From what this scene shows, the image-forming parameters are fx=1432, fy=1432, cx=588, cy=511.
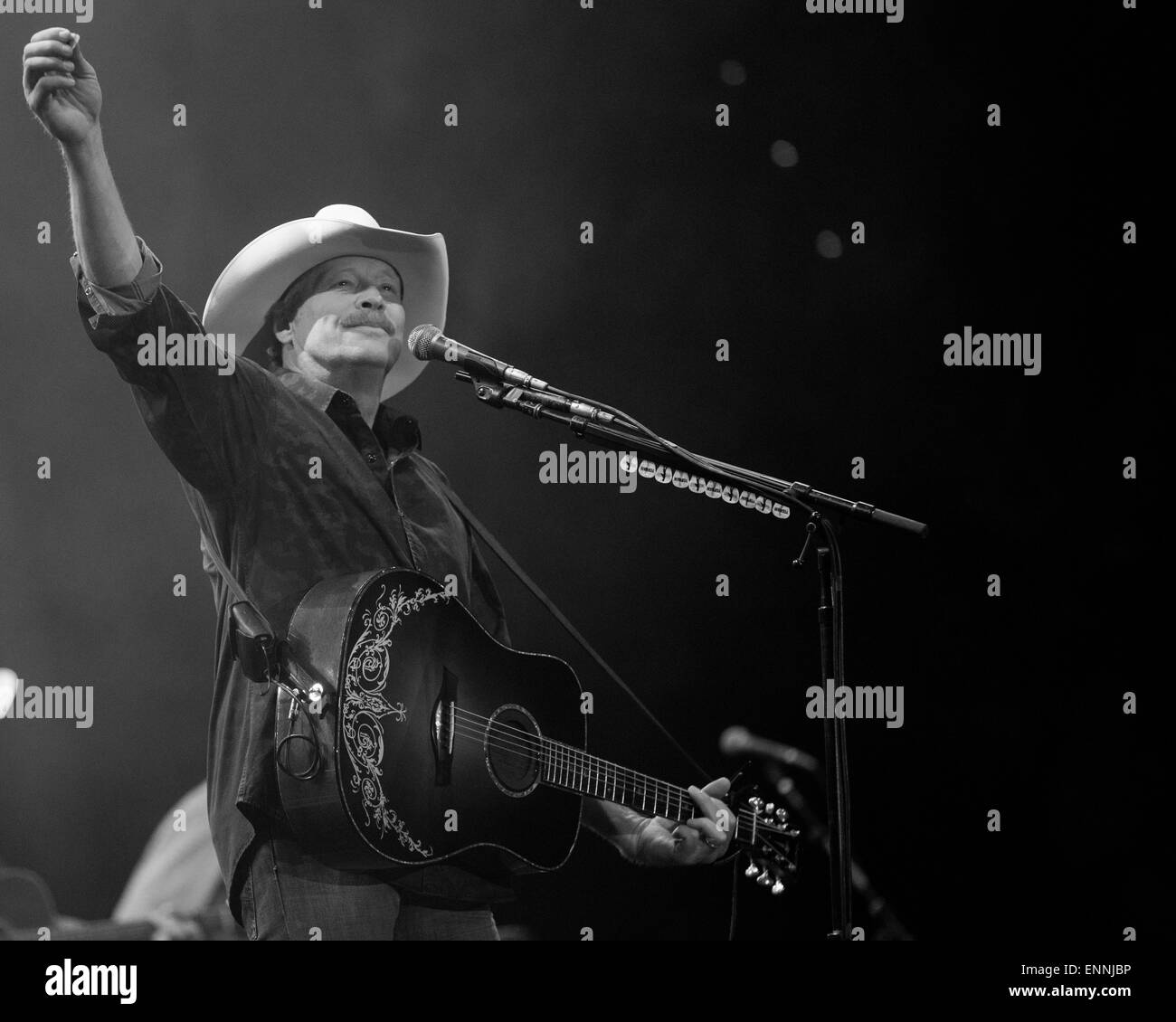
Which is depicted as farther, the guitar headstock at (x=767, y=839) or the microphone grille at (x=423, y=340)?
the guitar headstock at (x=767, y=839)

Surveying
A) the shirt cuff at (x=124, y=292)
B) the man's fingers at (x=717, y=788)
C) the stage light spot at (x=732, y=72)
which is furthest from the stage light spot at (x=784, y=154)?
the shirt cuff at (x=124, y=292)

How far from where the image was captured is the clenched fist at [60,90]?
268 centimetres

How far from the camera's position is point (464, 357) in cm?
302

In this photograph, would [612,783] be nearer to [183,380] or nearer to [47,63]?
[183,380]

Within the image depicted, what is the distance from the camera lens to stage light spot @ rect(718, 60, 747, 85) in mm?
3830

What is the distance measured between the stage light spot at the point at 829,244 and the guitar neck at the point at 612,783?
1.47 meters

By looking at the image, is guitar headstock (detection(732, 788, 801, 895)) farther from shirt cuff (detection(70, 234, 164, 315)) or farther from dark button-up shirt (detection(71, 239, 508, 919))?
shirt cuff (detection(70, 234, 164, 315))

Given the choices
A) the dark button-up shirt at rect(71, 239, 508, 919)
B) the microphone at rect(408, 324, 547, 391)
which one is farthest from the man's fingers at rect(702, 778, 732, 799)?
the microphone at rect(408, 324, 547, 391)

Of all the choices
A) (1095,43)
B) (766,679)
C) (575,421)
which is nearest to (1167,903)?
(766,679)

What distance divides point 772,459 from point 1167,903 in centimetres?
150

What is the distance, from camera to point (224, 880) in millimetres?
2854

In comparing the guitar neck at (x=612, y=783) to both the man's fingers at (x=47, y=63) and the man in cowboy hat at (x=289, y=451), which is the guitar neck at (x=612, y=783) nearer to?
the man in cowboy hat at (x=289, y=451)

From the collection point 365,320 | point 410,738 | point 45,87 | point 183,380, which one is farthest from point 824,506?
point 45,87
